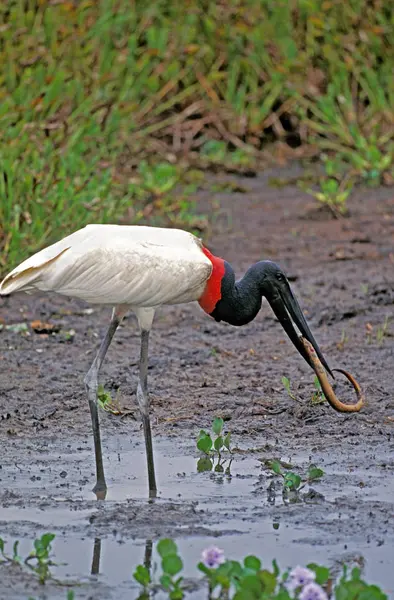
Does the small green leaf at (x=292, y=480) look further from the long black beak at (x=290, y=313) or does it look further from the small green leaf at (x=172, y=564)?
the small green leaf at (x=172, y=564)

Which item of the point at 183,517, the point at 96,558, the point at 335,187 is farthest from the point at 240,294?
the point at 335,187

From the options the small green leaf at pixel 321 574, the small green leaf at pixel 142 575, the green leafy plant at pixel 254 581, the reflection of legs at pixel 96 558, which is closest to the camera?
the green leafy plant at pixel 254 581

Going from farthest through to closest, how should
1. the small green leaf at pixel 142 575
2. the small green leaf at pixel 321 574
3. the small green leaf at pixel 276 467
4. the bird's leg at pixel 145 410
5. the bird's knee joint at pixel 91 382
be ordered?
the bird's knee joint at pixel 91 382 < the bird's leg at pixel 145 410 < the small green leaf at pixel 276 467 < the small green leaf at pixel 142 575 < the small green leaf at pixel 321 574

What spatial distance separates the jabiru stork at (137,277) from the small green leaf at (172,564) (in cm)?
112

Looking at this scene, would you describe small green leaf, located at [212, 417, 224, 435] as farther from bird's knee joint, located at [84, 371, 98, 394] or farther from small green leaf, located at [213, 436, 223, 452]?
bird's knee joint, located at [84, 371, 98, 394]

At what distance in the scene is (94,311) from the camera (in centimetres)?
708

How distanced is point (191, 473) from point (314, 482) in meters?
0.48

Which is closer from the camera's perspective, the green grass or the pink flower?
the pink flower

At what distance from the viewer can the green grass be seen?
9039 millimetres

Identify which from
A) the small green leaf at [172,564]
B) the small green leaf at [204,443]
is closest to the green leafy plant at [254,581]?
the small green leaf at [172,564]

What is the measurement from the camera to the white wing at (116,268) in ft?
15.5

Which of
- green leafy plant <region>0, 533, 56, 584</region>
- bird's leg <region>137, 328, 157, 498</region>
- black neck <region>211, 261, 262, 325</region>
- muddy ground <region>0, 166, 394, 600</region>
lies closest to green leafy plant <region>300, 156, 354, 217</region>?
muddy ground <region>0, 166, 394, 600</region>

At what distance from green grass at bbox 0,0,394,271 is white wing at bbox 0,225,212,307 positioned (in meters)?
3.69

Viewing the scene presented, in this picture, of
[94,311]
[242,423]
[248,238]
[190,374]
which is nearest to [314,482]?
[242,423]
